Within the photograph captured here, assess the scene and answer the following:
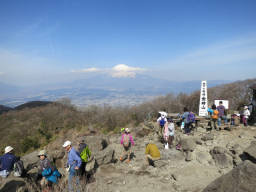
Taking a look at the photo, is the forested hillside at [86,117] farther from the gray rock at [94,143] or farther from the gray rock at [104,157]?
the gray rock at [104,157]

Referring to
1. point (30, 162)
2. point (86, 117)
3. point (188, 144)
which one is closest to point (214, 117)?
point (188, 144)

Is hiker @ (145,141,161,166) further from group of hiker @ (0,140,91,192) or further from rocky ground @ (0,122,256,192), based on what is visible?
group of hiker @ (0,140,91,192)

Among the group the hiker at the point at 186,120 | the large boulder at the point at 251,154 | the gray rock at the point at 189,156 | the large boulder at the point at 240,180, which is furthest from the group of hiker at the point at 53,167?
the hiker at the point at 186,120

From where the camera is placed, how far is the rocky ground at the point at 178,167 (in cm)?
525

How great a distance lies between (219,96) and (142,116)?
11.7 metres

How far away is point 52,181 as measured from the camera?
523cm

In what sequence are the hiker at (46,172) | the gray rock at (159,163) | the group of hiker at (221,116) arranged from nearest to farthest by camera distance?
the hiker at (46,172) < the gray rock at (159,163) < the group of hiker at (221,116)

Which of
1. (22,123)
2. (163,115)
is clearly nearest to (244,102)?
(163,115)

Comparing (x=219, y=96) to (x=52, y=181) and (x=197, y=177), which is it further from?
(x=52, y=181)

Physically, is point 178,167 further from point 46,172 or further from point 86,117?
point 86,117

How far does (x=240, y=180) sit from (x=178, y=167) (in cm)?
454

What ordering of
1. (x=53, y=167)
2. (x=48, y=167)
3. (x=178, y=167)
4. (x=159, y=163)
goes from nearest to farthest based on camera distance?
(x=48, y=167) < (x=53, y=167) < (x=178, y=167) < (x=159, y=163)

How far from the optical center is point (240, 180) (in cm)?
296

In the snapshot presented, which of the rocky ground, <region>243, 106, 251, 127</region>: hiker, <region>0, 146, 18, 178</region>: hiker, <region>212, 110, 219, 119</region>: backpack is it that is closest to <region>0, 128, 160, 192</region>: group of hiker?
<region>0, 146, 18, 178</region>: hiker
